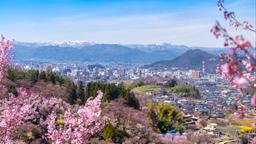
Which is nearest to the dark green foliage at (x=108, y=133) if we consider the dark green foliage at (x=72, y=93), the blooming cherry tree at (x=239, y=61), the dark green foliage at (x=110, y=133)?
the dark green foliage at (x=110, y=133)

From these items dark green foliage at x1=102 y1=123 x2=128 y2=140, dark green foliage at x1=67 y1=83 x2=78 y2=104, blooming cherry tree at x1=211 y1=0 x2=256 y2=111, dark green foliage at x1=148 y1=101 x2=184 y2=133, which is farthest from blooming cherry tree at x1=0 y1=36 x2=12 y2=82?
dark green foliage at x1=67 y1=83 x2=78 y2=104

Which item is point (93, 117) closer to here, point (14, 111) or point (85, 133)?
point (85, 133)

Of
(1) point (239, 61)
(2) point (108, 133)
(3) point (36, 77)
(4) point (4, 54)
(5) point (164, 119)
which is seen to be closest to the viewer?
(1) point (239, 61)

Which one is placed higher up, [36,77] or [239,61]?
[239,61]

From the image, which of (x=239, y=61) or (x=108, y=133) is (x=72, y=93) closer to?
(x=108, y=133)

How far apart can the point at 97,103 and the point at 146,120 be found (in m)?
30.2

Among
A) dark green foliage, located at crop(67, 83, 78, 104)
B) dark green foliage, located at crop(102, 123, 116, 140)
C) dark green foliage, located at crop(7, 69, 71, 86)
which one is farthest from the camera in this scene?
dark green foliage, located at crop(7, 69, 71, 86)

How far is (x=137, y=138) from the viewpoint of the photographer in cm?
2631

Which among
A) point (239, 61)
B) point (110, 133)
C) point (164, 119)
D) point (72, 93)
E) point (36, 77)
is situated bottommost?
point (164, 119)

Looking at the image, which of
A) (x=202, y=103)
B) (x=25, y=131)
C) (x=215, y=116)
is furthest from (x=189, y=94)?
(x=25, y=131)

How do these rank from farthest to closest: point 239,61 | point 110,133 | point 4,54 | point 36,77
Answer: point 36,77 → point 110,133 → point 4,54 → point 239,61

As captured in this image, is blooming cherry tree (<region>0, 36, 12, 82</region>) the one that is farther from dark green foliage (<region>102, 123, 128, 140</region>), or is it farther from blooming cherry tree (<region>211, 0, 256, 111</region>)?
dark green foliage (<region>102, 123, 128, 140</region>)

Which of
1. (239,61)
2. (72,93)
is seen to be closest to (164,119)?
(72,93)

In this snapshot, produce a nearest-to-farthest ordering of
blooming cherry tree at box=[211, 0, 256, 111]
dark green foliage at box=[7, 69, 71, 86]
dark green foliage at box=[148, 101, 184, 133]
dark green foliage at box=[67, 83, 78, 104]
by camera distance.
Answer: blooming cherry tree at box=[211, 0, 256, 111], dark green foliage at box=[148, 101, 184, 133], dark green foliage at box=[67, 83, 78, 104], dark green foliage at box=[7, 69, 71, 86]
